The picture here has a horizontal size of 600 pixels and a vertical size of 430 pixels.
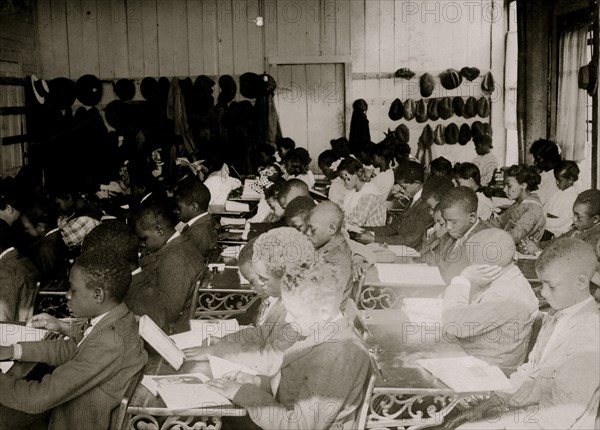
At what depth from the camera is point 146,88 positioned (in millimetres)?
11859

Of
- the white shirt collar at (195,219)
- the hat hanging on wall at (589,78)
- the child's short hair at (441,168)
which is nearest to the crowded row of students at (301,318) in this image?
the white shirt collar at (195,219)

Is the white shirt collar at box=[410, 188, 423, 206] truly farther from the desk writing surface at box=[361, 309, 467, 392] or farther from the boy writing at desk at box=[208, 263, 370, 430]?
the boy writing at desk at box=[208, 263, 370, 430]

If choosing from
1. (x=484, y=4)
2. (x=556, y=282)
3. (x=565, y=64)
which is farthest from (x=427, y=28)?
(x=556, y=282)

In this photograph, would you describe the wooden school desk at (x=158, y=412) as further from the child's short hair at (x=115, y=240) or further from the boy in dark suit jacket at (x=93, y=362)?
the child's short hair at (x=115, y=240)

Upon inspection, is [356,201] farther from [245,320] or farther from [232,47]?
[232,47]

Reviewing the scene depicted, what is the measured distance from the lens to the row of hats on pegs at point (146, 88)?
38.4ft

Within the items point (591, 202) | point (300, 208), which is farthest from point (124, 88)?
point (591, 202)

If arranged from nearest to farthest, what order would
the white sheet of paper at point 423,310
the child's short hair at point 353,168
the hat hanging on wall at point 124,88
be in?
the white sheet of paper at point 423,310 < the child's short hair at point 353,168 < the hat hanging on wall at point 124,88

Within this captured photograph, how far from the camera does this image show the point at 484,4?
468 inches

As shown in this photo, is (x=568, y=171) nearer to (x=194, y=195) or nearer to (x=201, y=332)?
(x=194, y=195)

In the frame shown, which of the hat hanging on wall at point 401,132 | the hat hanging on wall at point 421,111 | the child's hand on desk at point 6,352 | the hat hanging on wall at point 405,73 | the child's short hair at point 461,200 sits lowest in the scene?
the child's hand on desk at point 6,352

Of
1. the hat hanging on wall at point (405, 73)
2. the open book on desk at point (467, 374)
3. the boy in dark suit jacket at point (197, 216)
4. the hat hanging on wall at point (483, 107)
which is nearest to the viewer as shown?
Result: the open book on desk at point (467, 374)

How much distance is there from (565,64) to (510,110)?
7.25 ft

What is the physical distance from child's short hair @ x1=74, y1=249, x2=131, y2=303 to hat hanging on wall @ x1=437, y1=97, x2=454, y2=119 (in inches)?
359
